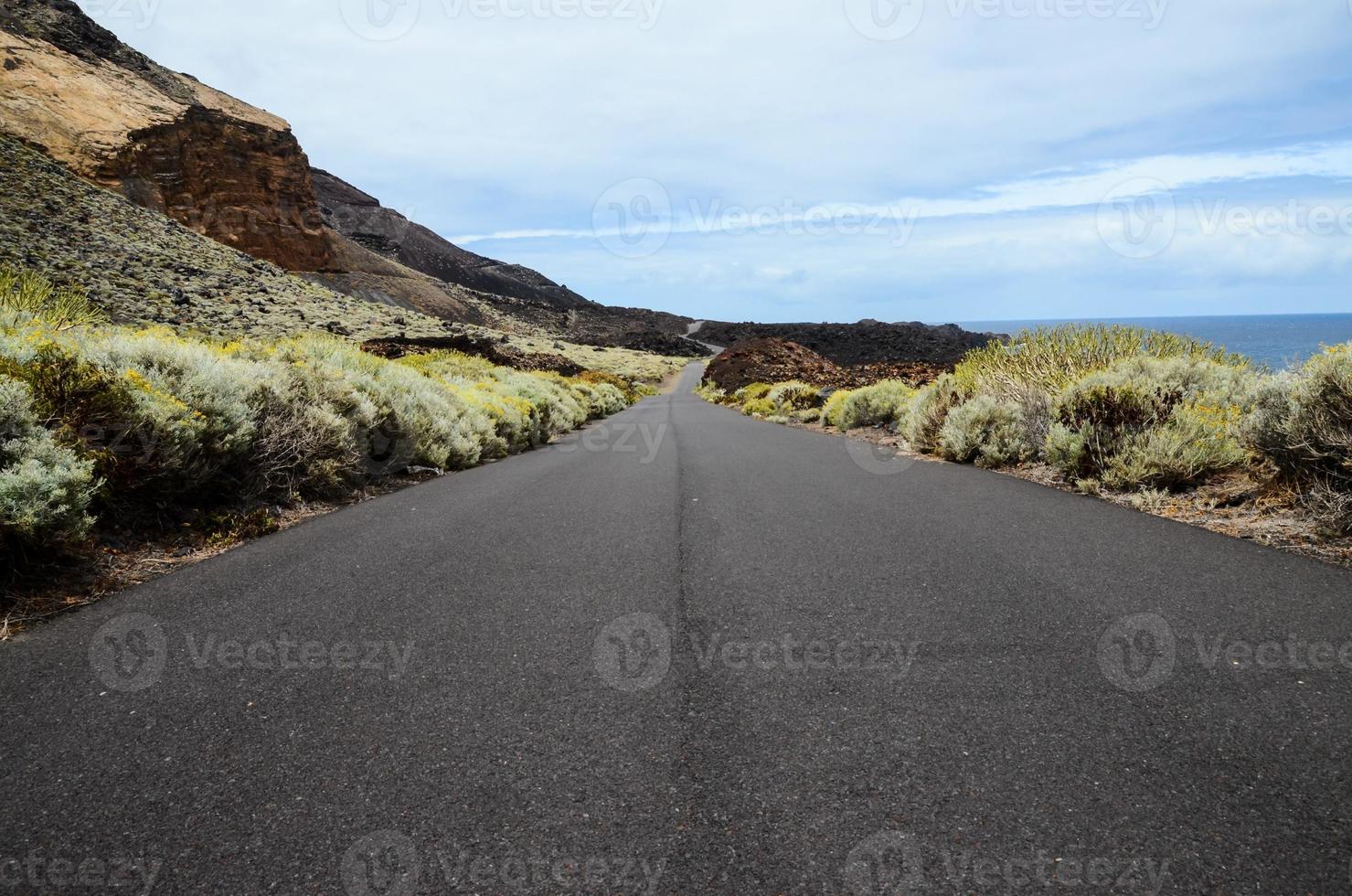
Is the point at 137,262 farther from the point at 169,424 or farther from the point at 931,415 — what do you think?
the point at 931,415

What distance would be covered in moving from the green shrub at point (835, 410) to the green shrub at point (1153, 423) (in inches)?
287

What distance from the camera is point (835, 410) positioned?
17.1m

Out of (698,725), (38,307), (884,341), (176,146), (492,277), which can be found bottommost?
(698,725)

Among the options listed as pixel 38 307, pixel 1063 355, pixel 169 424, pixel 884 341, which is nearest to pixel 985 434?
pixel 1063 355

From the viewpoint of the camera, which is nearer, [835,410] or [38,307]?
[38,307]

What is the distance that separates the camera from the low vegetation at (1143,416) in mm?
5406

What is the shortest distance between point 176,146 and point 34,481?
57.2 meters

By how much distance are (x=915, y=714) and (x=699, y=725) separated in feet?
2.88

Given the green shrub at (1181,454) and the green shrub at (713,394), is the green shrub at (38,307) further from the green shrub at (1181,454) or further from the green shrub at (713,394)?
the green shrub at (713,394)

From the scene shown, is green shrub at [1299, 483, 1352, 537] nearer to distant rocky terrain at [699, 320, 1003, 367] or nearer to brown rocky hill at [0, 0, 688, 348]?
distant rocky terrain at [699, 320, 1003, 367]

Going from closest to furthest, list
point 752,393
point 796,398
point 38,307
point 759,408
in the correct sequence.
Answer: point 38,307
point 796,398
point 759,408
point 752,393

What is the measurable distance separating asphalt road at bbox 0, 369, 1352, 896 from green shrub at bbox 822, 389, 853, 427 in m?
11.4

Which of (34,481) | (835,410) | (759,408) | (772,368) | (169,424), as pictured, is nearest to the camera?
(34,481)

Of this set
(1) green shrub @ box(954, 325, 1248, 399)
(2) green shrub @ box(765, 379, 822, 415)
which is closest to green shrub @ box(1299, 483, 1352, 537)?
(1) green shrub @ box(954, 325, 1248, 399)
